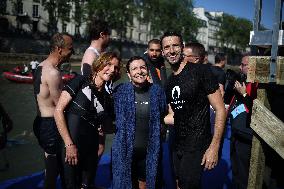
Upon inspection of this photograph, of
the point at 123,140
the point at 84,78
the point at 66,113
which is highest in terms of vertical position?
the point at 84,78

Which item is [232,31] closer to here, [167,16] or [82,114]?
[167,16]

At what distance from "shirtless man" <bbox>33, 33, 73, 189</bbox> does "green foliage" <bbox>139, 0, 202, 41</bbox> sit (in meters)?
68.6

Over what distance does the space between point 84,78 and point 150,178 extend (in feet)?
4.33

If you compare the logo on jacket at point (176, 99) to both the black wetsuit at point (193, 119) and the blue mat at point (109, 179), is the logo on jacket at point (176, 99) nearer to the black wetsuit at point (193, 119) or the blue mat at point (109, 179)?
the black wetsuit at point (193, 119)

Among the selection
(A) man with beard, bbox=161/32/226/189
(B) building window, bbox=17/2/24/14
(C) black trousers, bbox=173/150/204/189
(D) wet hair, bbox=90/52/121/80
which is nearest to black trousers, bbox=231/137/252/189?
(A) man with beard, bbox=161/32/226/189

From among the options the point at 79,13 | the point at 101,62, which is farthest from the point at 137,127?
the point at 79,13

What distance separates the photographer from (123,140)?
357cm

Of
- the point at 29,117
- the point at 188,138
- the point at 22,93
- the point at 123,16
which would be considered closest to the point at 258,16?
the point at 188,138

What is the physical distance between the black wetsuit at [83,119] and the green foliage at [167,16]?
226 feet

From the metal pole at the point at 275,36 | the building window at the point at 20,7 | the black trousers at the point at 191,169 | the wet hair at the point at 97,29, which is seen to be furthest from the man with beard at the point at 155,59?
the building window at the point at 20,7

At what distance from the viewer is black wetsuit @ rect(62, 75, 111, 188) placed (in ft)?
11.3

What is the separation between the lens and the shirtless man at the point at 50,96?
3.81 metres

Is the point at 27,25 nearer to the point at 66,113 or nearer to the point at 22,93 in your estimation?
the point at 22,93

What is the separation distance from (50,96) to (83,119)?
2.10 feet
